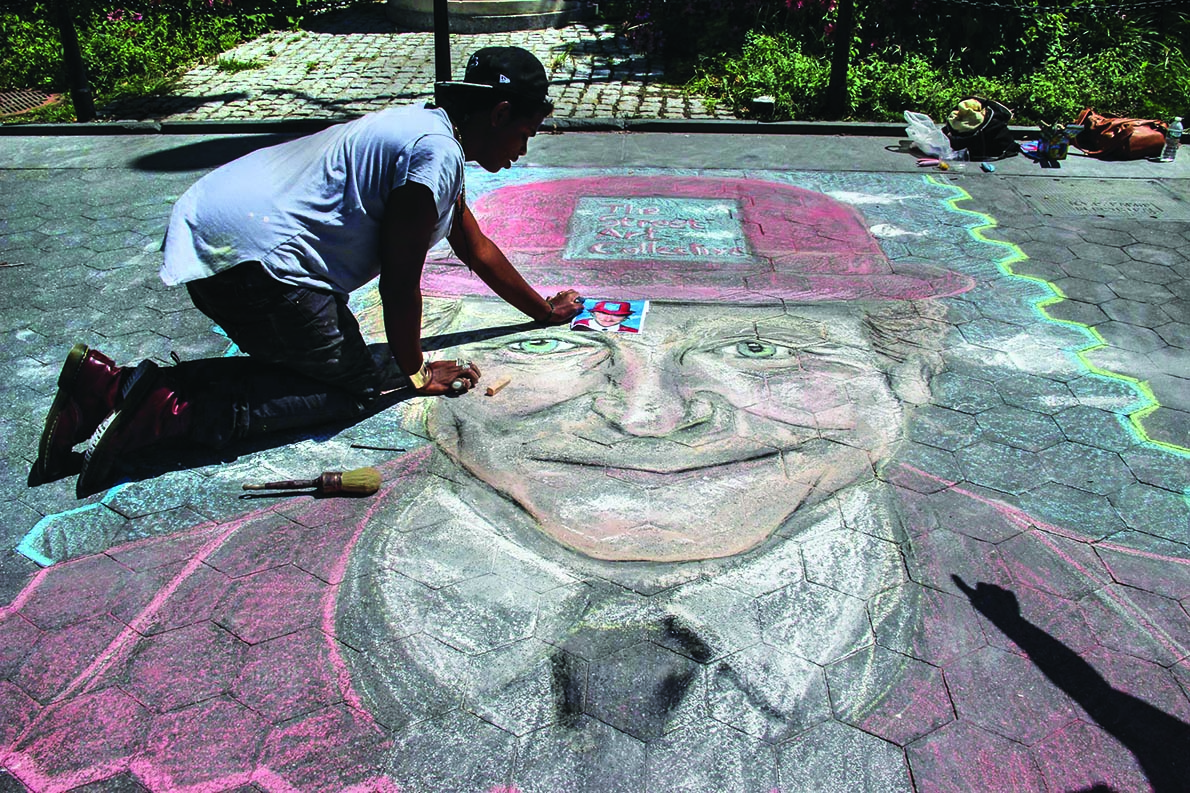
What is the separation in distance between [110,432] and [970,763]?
101 inches

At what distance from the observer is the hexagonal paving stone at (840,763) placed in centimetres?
190

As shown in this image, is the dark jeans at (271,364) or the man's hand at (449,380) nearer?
the dark jeans at (271,364)

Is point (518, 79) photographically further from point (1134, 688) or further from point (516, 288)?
point (1134, 688)

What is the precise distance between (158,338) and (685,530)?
248cm

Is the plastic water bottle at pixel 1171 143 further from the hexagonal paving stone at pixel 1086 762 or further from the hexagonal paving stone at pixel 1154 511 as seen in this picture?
the hexagonal paving stone at pixel 1086 762

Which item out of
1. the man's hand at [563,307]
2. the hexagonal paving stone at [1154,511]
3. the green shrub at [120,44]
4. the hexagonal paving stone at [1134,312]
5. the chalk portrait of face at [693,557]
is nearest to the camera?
the chalk portrait of face at [693,557]

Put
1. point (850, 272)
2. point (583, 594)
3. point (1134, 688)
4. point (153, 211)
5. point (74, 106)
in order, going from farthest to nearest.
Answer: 1. point (74, 106)
2. point (153, 211)
3. point (850, 272)
4. point (583, 594)
5. point (1134, 688)

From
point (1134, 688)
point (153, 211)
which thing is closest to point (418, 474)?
point (1134, 688)

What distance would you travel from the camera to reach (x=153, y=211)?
5.21m

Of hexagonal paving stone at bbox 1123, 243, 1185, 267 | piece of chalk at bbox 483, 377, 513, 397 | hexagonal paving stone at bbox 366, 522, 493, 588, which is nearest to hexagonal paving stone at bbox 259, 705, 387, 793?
hexagonal paving stone at bbox 366, 522, 493, 588

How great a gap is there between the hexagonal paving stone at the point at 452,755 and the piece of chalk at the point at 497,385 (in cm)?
147

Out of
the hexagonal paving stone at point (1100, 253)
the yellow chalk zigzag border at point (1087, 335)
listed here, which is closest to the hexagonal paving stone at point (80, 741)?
the yellow chalk zigzag border at point (1087, 335)

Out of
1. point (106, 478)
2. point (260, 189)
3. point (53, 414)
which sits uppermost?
point (260, 189)

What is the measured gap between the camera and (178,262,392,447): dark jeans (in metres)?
2.78
